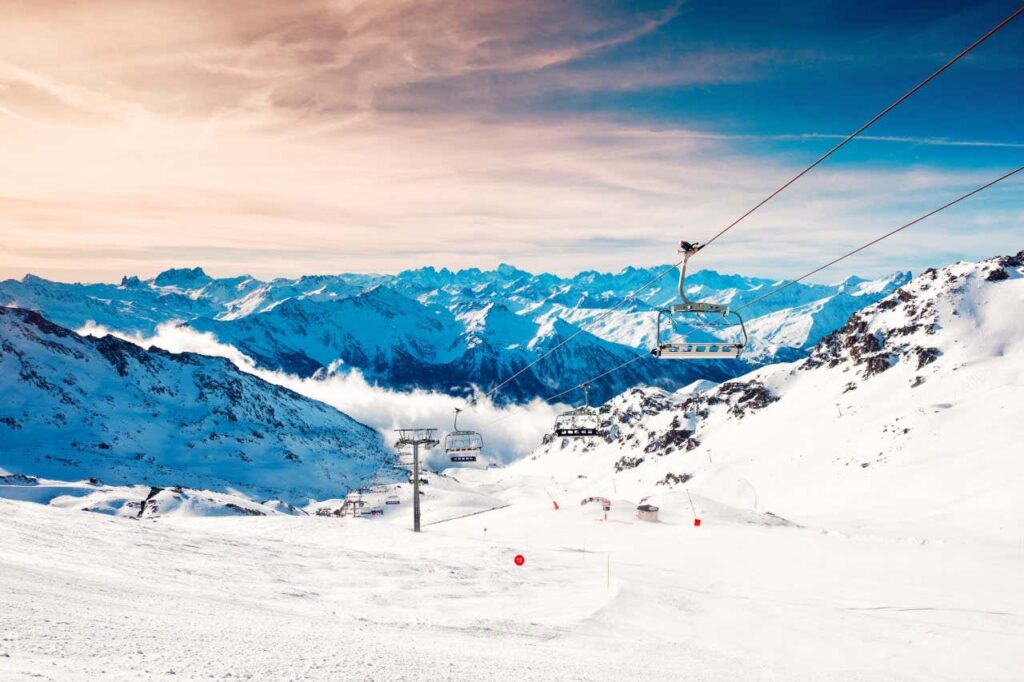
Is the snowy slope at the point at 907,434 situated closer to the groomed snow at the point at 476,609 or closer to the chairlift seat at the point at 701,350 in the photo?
the groomed snow at the point at 476,609

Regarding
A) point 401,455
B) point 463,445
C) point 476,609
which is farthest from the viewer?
point 401,455

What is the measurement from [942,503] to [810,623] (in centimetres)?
8896

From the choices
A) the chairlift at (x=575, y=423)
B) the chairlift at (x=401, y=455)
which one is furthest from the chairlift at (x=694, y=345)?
the chairlift at (x=401, y=455)

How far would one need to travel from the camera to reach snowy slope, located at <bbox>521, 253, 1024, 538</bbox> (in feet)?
300

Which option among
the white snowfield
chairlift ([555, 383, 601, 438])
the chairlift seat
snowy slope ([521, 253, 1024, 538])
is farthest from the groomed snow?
snowy slope ([521, 253, 1024, 538])

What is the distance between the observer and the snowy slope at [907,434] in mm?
91375

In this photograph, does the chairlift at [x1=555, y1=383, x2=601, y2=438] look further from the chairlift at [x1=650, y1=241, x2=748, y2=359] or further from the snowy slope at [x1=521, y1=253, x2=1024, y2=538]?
the snowy slope at [x1=521, y1=253, x2=1024, y2=538]

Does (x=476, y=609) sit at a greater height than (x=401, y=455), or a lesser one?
lesser

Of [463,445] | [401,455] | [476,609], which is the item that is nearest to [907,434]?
[401,455]

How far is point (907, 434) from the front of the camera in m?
128

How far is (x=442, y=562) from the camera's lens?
30.1 m

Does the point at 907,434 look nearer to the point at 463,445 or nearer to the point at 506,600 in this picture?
the point at 463,445

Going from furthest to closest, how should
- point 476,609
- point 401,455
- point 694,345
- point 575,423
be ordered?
point 401,455
point 575,423
point 476,609
point 694,345

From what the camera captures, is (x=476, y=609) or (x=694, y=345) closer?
(x=694, y=345)
